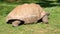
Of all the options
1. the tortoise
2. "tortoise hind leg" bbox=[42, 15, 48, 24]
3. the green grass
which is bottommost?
the green grass

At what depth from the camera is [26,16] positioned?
720 cm

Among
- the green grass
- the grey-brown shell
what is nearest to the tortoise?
the grey-brown shell

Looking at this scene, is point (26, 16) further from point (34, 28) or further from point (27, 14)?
point (34, 28)

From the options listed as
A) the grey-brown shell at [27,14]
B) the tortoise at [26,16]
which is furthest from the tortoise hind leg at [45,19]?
the grey-brown shell at [27,14]

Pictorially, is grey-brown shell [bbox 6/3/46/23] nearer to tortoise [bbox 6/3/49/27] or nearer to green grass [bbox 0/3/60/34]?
tortoise [bbox 6/3/49/27]

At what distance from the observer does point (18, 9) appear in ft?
24.3

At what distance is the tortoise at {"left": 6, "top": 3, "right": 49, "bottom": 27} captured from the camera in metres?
7.16

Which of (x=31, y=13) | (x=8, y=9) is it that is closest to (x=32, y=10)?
(x=31, y=13)

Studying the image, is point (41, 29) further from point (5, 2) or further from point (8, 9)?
point (5, 2)

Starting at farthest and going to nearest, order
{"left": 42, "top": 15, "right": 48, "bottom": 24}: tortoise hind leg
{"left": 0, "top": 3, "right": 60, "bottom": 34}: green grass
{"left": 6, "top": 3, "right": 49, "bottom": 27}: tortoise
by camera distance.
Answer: {"left": 42, "top": 15, "right": 48, "bottom": 24}: tortoise hind leg < {"left": 6, "top": 3, "right": 49, "bottom": 27}: tortoise < {"left": 0, "top": 3, "right": 60, "bottom": 34}: green grass

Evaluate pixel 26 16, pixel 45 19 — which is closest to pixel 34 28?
pixel 26 16

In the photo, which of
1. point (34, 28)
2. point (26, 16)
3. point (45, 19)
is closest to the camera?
point (34, 28)

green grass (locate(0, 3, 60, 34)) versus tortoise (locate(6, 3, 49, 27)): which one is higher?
tortoise (locate(6, 3, 49, 27))

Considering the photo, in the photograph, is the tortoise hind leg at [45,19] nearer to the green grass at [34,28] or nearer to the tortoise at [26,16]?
the tortoise at [26,16]
